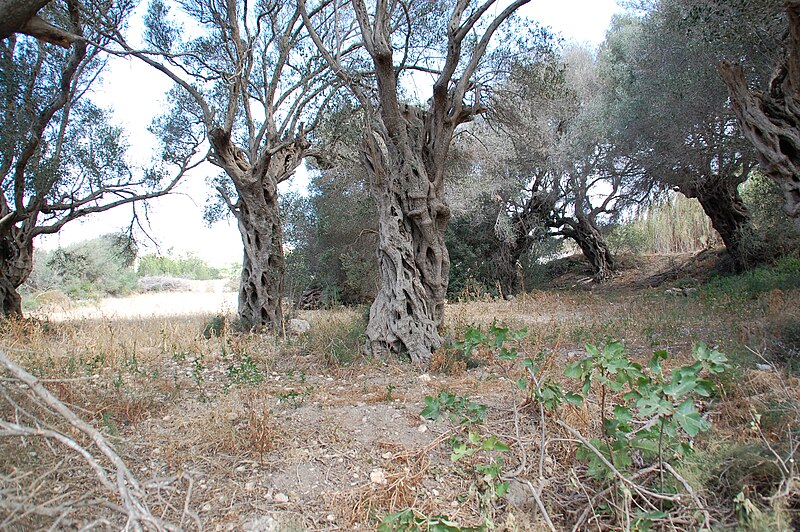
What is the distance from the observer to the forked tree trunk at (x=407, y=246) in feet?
17.5

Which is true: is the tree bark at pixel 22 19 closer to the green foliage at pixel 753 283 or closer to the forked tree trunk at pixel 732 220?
the green foliage at pixel 753 283

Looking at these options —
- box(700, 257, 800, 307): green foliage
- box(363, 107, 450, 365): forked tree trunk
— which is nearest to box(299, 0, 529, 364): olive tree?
box(363, 107, 450, 365): forked tree trunk

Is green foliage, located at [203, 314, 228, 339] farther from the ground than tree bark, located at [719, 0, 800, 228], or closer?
closer

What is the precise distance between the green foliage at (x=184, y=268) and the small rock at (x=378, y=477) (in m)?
27.9

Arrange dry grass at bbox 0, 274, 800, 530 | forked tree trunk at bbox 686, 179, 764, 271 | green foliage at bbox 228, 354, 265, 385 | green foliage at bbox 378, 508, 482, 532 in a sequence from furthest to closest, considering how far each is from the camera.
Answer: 1. forked tree trunk at bbox 686, 179, 764, 271
2. green foliage at bbox 228, 354, 265, 385
3. dry grass at bbox 0, 274, 800, 530
4. green foliage at bbox 378, 508, 482, 532

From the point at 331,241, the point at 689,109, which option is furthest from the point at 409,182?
the point at 331,241

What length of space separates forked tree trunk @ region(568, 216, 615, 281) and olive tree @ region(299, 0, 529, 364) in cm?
Answer: 967

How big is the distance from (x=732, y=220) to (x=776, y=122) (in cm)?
663

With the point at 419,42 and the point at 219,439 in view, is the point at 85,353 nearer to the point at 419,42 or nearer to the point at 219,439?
the point at 219,439

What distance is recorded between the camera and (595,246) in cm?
1460

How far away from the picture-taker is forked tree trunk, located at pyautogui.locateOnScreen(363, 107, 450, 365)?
5.33 metres

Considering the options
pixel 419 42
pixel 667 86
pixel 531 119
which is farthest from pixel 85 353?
pixel 667 86

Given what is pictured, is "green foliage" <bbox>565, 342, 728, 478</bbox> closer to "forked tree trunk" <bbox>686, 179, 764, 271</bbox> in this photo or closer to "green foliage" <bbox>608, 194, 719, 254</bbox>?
"forked tree trunk" <bbox>686, 179, 764, 271</bbox>

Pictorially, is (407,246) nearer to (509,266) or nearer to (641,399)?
(641,399)
